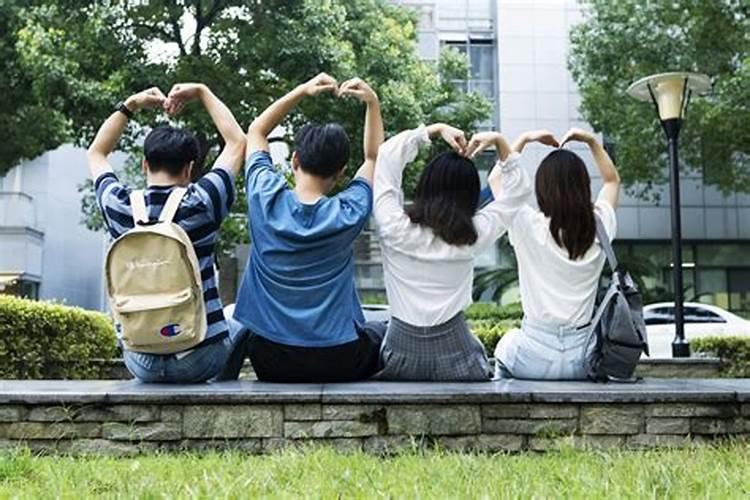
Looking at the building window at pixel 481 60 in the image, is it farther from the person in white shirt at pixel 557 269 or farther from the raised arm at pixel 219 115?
the raised arm at pixel 219 115

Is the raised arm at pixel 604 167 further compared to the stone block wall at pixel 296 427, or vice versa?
the raised arm at pixel 604 167

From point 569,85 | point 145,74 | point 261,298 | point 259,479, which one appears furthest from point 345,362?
point 569,85

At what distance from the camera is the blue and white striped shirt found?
3664 mm

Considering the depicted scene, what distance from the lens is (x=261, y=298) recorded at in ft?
12.6

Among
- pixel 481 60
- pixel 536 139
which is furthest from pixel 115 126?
pixel 481 60

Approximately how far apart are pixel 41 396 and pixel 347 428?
129cm

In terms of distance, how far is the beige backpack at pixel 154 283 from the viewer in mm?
3438

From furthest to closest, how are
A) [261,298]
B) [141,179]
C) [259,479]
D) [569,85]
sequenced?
[569,85]
[141,179]
[261,298]
[259,479]

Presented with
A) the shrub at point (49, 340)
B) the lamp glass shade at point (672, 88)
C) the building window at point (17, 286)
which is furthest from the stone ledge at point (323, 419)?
the building window at point (17, 286)

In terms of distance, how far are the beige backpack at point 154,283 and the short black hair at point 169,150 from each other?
0.39m

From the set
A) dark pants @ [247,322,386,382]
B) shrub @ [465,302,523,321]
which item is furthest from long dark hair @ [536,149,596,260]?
shrub @ [465,302,523,321]

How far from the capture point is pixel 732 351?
9.59 m

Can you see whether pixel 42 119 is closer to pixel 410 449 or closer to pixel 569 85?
pixel 410 449

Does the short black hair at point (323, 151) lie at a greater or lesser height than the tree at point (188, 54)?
lesser
